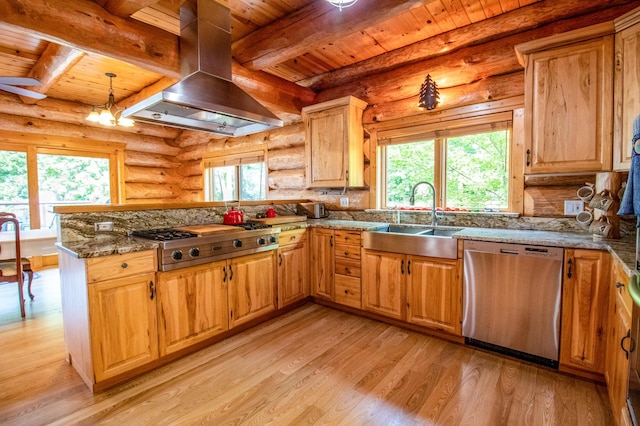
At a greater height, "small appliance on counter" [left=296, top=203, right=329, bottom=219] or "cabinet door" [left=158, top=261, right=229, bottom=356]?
"small appliance on counter" [left=296, top=203, right=329, bottom=219]

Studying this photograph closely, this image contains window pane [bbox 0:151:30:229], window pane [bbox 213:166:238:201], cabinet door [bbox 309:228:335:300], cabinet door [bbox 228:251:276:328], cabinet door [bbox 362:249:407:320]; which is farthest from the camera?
window pane [bbox 213:166:238:201]

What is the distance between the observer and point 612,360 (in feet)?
5.81

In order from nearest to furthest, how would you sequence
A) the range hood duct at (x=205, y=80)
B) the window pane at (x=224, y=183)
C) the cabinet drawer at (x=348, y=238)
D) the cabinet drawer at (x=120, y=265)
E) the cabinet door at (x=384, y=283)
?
1. the cabinet drawer at (x=120, y=265)
2. the range hood duct at (x=205, y=80)
3. the cabinet door at (x=384, y=283)
4. the cabinet drawer at (x=348, y=238)
5. the window pane at (x=224, y=183)

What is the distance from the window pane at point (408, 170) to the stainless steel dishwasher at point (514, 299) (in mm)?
1114

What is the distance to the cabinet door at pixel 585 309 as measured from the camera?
1983mm

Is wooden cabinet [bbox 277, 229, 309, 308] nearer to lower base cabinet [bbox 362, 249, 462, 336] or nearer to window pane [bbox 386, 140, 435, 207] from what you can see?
lower base cabinet [bbox 362, 249, 462, 336]

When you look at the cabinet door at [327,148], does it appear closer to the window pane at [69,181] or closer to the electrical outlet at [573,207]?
the electrical outlet at [573,207]

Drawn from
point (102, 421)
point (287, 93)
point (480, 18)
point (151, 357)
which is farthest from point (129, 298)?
point (480, 18)

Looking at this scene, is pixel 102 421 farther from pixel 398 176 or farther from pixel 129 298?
pixel 398 176

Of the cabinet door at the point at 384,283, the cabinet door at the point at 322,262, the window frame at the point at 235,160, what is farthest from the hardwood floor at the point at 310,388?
the window frame at the point at 235,160

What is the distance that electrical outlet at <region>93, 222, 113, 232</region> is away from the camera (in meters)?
2.35

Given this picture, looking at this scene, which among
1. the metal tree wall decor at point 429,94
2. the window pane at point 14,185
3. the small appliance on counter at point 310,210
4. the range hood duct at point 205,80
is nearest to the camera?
the range hood duct at point 205,80

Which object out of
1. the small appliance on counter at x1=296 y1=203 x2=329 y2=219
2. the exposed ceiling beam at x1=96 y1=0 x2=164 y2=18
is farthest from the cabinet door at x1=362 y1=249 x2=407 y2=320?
the exposed ceiling beam at x1=96 y1=0 x2=164 y2=18

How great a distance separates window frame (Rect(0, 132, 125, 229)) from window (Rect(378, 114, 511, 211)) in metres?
4.98
